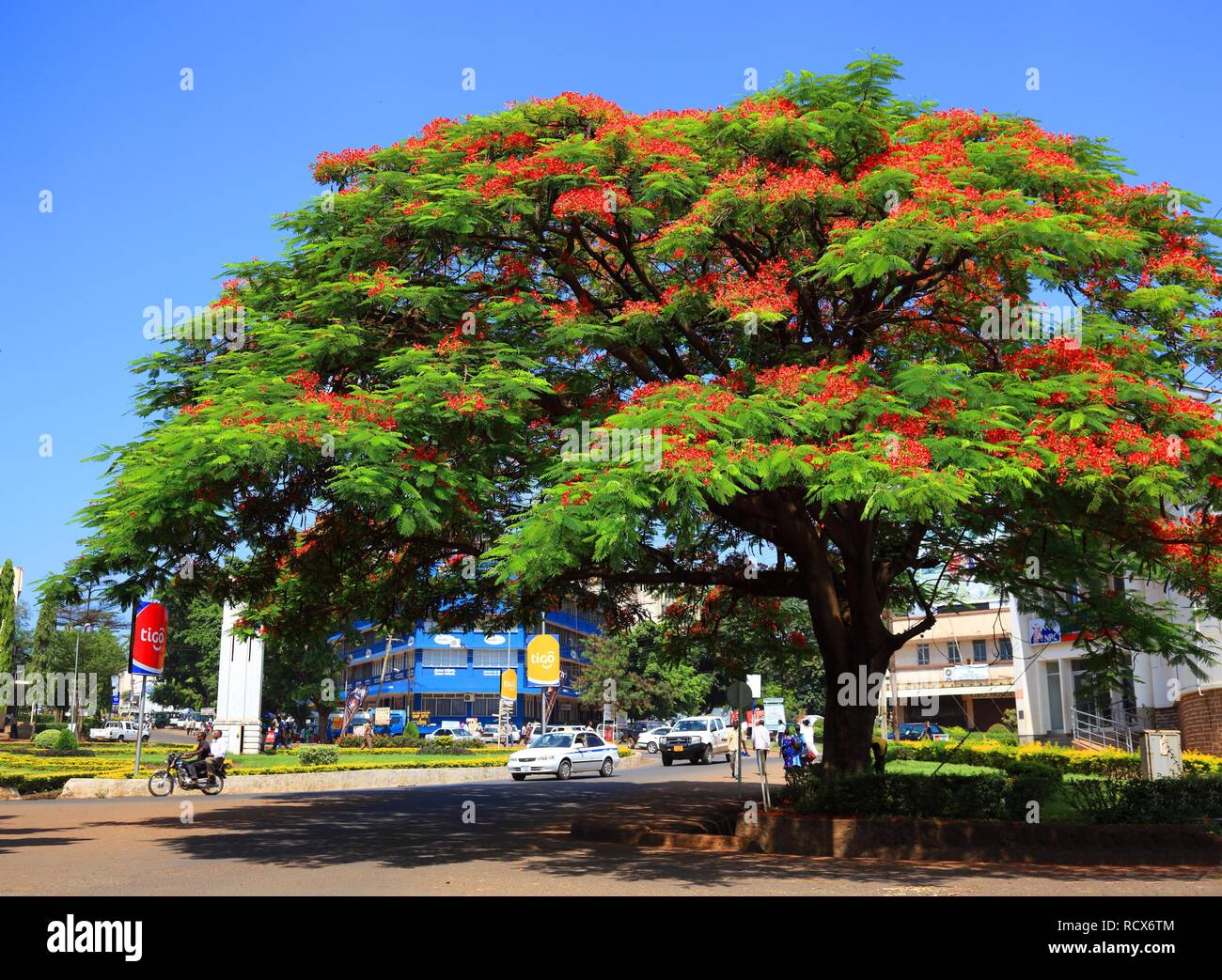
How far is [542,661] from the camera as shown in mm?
45000

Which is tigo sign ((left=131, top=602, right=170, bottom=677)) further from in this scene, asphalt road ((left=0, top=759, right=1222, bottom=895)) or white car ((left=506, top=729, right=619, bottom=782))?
white car ((left=506, top=729, right=619, bottom=782))

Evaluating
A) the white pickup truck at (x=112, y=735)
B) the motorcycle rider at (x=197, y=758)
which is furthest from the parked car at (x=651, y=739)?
the motorcycle rider at (x=197, y=758)

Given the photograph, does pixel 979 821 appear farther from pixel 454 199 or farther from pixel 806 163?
pixel 454 199

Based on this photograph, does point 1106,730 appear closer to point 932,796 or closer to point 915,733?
point 915,733

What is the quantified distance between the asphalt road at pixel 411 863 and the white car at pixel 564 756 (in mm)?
13795

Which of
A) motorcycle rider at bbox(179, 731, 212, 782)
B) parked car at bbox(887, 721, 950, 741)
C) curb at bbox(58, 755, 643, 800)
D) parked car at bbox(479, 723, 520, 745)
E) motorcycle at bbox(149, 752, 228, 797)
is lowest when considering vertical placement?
parked car at bbox(887, 721, 950, 741)

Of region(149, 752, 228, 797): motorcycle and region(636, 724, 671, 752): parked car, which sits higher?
region(149, 752, 228, 797): motorcycle

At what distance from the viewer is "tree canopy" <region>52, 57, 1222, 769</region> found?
11.5 meters

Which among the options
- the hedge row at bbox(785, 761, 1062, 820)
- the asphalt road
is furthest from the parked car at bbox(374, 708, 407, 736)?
the hedge row at bbox(785, 761, 1062, 820)

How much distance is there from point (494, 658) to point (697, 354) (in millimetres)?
64897

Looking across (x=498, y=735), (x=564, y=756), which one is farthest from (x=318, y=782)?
(x=498, y=735)

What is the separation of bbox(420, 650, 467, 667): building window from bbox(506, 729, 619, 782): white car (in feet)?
128

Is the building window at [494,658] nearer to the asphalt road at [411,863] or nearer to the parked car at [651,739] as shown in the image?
the parked car at [651,739]

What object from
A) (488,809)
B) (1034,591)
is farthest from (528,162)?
(488,809)
